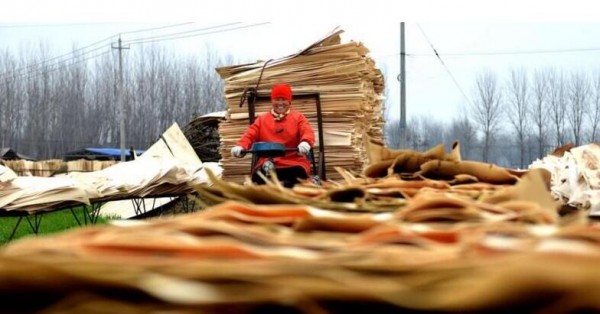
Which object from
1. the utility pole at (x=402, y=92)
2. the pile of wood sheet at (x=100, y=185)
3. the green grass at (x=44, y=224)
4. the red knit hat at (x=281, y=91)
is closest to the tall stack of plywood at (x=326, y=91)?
the pile of wood sheet at (x=100, y=185)

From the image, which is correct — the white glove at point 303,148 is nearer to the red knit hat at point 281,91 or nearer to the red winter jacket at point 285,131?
the red winter jacket at point 285,131

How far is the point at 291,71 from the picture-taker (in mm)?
10781

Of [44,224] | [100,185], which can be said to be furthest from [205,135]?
[100,185]

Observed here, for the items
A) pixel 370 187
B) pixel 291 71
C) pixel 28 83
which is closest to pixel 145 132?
pixel 28 83

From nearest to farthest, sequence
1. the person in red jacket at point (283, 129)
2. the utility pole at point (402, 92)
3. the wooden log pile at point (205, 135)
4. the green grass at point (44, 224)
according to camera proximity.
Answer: the person in red jacket at point (283, 129) < the green grass at point (44, 224) < the wooden log pile at point (205, 135) < the utility pole at point (402, 92)

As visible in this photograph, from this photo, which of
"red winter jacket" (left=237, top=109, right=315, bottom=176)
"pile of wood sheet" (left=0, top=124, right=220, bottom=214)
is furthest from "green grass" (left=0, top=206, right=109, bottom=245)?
"red winter jacket" (left=237, top=109, right=315, bottom=176)

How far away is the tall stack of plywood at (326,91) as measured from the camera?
1045 centimetres

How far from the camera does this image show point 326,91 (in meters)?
10.6

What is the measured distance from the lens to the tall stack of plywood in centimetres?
1045

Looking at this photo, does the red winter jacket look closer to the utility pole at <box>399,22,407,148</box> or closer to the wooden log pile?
the wooden log pile

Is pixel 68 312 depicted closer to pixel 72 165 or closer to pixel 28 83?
pixel 72 165

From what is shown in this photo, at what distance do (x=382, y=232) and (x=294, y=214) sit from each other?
0.26m

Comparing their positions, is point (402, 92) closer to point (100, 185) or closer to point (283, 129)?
point (100, 185)

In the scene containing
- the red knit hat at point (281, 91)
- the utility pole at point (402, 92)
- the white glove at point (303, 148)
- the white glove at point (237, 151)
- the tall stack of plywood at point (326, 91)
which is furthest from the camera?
the utility pole at point (402, 92)
